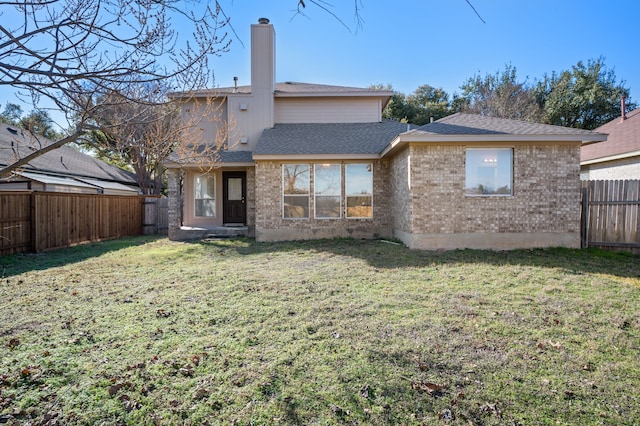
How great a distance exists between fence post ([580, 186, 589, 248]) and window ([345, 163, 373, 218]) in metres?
5.67

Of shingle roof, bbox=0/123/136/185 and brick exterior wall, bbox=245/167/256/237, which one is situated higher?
shingle roof, bbox=0/123/136/185

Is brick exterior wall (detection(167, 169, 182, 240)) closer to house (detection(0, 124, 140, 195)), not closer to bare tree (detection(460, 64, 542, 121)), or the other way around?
house (detection(0, 124, 140, 195))

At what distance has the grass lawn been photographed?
8.55ft

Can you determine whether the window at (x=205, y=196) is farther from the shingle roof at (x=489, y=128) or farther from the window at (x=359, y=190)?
the shingle roof at (x=489, y=128)

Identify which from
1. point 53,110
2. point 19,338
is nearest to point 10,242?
point 19,338

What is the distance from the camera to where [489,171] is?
898 cm

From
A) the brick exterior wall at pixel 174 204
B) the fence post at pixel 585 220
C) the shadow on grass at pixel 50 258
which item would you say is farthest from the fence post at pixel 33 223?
the fence post at pixel 585 220

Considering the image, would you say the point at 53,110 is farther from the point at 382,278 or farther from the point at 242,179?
the point at 242,179

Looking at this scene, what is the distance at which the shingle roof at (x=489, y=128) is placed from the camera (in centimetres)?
860

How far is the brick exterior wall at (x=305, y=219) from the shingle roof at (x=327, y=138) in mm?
469

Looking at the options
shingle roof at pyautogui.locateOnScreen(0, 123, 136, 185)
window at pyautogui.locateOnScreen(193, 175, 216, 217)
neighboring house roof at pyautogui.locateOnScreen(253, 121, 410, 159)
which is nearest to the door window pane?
window at pyautogui.locateOnScreen(193, 175, 216, 217)

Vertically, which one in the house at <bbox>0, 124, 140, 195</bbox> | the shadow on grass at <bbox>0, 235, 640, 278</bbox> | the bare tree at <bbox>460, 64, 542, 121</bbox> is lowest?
the shadow on grass at <bbox>0, 235, 640, 278</bbox>

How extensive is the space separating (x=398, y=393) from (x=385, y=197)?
8.99 m

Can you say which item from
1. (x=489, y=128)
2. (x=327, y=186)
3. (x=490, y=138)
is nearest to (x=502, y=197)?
(x=490, y=138)
